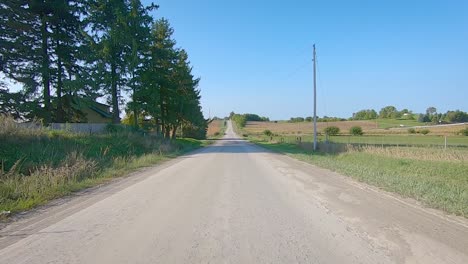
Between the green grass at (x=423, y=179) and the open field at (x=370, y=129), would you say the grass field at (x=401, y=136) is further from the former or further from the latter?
A: the green grass at (x=423, y=179)

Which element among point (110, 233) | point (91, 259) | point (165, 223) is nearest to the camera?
point (91, 259)

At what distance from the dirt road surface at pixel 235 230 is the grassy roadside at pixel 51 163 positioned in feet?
3.21

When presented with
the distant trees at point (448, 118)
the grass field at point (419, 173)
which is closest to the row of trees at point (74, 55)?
the grass field at point (419, 173)

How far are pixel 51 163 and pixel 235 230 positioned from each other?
9410 millimetres

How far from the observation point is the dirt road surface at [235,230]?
4.38 meters

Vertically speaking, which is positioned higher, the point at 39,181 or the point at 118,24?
the point at 118,24

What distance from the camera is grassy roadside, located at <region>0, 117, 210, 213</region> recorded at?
335 inches

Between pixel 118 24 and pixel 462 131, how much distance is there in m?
61.4

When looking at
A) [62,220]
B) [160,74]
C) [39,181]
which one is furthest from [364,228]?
[160,74]

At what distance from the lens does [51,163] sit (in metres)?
12.2

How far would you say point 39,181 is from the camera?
955cm

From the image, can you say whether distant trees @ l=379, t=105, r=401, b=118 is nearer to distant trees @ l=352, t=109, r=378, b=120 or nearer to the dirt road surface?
distant trees @ l=352, t=109, r=378, b=120

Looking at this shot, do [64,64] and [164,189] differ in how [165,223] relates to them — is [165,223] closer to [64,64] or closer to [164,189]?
[164,189]

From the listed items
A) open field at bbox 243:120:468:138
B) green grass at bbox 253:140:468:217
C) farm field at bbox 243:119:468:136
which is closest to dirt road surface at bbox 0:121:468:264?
green grass at bbox 253:140:468:217
